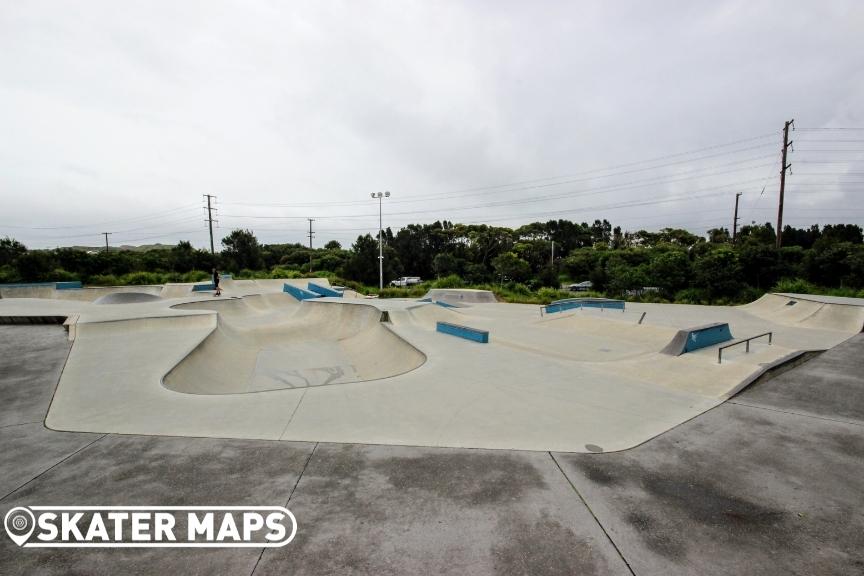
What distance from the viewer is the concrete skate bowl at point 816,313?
41.0ft

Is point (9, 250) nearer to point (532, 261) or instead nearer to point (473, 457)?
point (473, 457)

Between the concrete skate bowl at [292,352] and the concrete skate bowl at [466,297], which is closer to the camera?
the concrete skate bowl at [292,352]

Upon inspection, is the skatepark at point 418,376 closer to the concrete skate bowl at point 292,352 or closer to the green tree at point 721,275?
the concrete skate bowl at point 292,352

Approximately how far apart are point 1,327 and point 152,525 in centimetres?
1407

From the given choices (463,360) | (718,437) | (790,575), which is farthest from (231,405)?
(718,437)

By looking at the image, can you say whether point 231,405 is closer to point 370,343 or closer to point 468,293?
point 370,343

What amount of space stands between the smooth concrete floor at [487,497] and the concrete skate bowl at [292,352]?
3.58 metres

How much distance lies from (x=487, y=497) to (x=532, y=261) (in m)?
57.0

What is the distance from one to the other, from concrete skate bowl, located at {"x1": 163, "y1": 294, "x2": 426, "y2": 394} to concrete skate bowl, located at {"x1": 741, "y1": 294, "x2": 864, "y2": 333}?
48.5 feet

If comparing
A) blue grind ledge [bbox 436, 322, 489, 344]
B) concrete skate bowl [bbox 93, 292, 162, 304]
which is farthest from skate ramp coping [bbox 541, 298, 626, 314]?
concrete skate bowl [bbox 93, 292, 162, 304]

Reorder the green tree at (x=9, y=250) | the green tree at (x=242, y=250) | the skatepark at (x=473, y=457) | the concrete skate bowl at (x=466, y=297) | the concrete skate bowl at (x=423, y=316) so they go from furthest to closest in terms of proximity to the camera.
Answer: the green tree at (x=242, y=250) < the green tree at (x=9, y=250) < the concrete skate bowl at (x=466, y=297) < the concrete skate bowl at (x=423, y=316) < the skatepark at (x=473, y=457)

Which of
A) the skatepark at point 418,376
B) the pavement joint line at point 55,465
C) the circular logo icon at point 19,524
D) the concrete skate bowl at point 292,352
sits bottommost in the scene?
the concrete skate bowl at point 292,352

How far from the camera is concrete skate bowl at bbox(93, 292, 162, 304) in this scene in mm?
17172

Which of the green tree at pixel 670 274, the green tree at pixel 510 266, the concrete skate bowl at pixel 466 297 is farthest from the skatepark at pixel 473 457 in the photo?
the green tree at pixel 510 266
